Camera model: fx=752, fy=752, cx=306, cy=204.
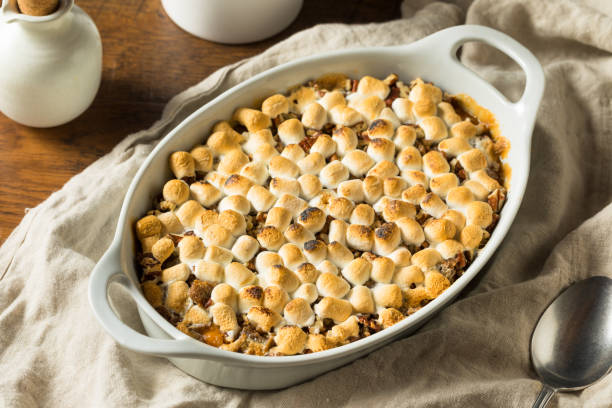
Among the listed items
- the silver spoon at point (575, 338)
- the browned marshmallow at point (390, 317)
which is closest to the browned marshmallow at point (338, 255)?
the browned marshmallow at point (390, 317)

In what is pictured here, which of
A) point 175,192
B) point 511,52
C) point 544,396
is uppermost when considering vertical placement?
point 511,52

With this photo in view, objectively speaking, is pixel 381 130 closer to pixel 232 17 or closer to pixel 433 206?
pixel 433 206

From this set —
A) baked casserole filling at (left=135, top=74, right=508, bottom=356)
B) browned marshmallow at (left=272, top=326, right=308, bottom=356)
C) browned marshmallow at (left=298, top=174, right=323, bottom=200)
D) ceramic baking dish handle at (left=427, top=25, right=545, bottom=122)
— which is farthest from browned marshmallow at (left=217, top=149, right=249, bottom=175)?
ceramic baking dish handle at (left=427, top=25, right=545, bottom=122)

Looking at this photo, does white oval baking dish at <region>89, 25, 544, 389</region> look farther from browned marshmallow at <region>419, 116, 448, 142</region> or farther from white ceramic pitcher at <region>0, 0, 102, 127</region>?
white ceramic pitcher at <region>0, 0, 102, 127</region>

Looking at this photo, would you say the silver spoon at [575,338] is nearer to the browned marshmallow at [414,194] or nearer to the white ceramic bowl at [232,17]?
the browned marshmallow at [414,194]

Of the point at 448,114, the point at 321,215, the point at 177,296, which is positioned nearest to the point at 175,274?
the point at 177,296

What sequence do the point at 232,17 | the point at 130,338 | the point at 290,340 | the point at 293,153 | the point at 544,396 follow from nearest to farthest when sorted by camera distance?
the point at 130,338 → the point at 290,340 → the point at 544,396 → the point at 293,153 → the point at 232,17

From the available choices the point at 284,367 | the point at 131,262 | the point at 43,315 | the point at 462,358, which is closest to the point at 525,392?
the point at 462,358

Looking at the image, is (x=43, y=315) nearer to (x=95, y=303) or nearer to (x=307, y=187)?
(x=95, y=303)
